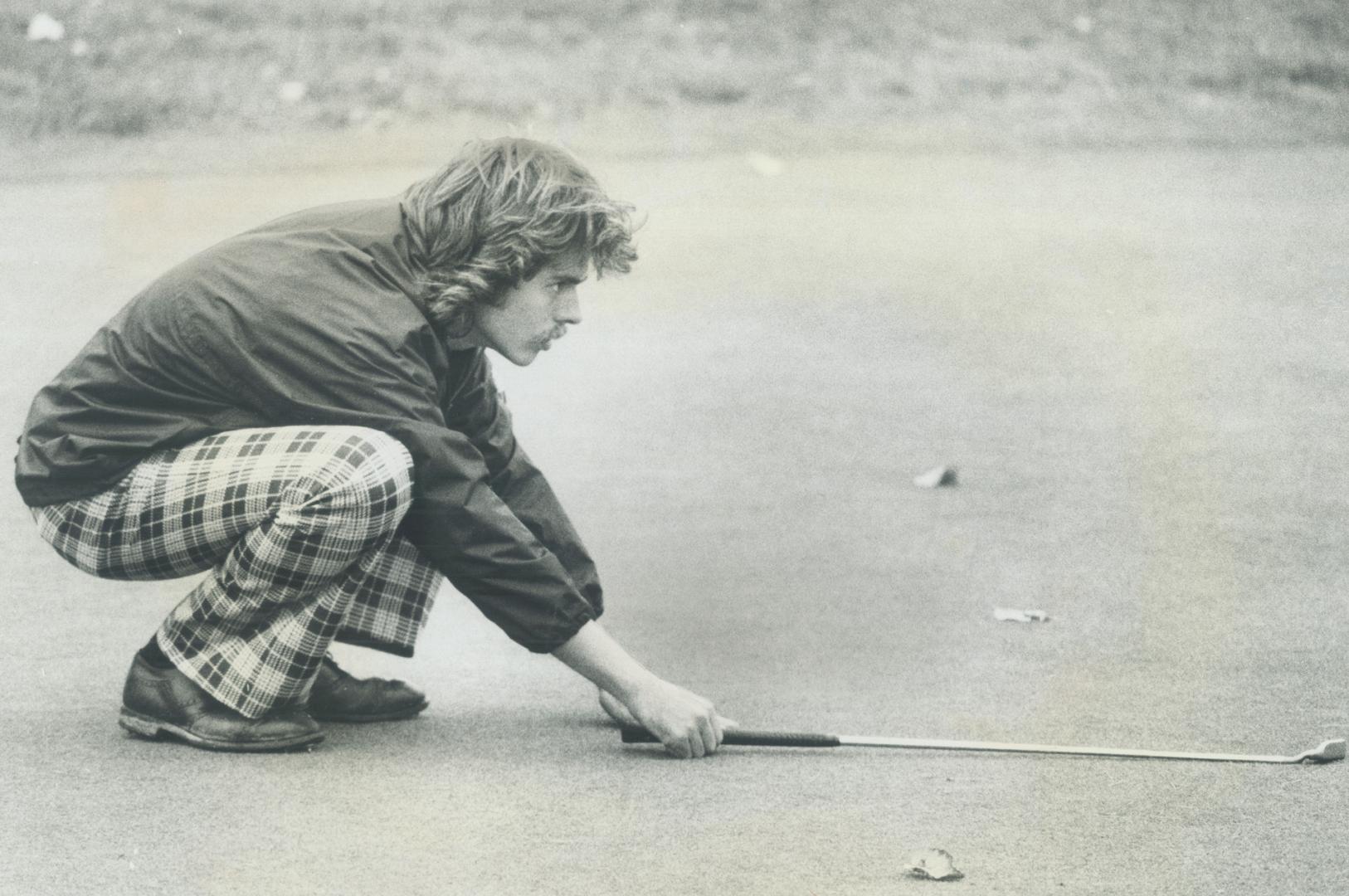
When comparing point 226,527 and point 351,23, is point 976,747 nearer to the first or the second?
point 226,527

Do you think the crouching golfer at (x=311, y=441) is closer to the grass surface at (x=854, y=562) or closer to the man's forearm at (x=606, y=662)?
the man's forearm at (x=606, y=662)

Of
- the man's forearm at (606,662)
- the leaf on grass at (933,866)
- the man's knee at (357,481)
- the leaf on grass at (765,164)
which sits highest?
the man's knee at (357,481)

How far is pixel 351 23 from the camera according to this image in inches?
217

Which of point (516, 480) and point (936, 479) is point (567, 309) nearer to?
point (516, 480)

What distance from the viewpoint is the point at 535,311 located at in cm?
219

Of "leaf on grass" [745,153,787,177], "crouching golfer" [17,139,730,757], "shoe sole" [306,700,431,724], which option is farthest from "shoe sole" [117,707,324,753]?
"leaf on grass" [745,153,787,177]

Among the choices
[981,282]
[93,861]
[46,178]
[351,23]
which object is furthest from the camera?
[351,23]

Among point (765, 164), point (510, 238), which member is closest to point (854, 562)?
point (510, 238)

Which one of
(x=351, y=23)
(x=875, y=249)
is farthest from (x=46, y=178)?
(x=875, y=249)

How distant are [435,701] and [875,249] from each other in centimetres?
267

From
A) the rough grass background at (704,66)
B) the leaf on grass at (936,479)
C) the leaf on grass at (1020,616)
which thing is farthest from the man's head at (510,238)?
the rough grass background at (704,66)

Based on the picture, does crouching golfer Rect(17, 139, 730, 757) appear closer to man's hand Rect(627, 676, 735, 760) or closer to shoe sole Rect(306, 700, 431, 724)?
man's hand Rect(627, 676, 735, 760)

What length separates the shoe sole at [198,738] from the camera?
87.7 inches

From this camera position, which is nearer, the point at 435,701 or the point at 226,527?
the point at 226,527
